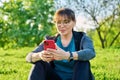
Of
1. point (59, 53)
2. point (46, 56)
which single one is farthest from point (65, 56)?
point (46, 56)

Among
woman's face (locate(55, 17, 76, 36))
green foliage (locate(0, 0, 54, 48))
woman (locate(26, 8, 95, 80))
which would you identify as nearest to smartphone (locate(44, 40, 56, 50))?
woman (locate(26, 8, 95, 80))

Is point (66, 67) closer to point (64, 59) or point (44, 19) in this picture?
point (64, 59)

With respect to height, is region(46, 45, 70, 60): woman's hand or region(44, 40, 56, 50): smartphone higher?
region(44, 40, 56, 50): smartphone

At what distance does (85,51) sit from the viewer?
19.6 feet

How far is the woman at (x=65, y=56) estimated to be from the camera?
5.84m

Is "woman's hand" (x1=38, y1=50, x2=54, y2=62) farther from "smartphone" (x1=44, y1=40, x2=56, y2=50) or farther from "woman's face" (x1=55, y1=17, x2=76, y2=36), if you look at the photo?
"woman's face" (x1=55, y1=17, x2=76, y2=36)

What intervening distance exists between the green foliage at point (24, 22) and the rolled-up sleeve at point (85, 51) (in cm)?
A: 5402

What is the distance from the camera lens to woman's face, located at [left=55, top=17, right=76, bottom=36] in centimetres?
604

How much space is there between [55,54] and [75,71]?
1.28 feet

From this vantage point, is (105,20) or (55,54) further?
(105,20)

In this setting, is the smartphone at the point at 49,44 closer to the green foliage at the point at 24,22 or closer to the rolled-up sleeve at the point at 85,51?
the rolled-up sleeve at the point at 85,51

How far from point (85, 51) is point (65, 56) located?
336 millimetres

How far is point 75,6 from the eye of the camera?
143 ft

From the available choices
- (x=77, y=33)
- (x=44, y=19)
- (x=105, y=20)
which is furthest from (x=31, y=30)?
(x=77, y=33)
